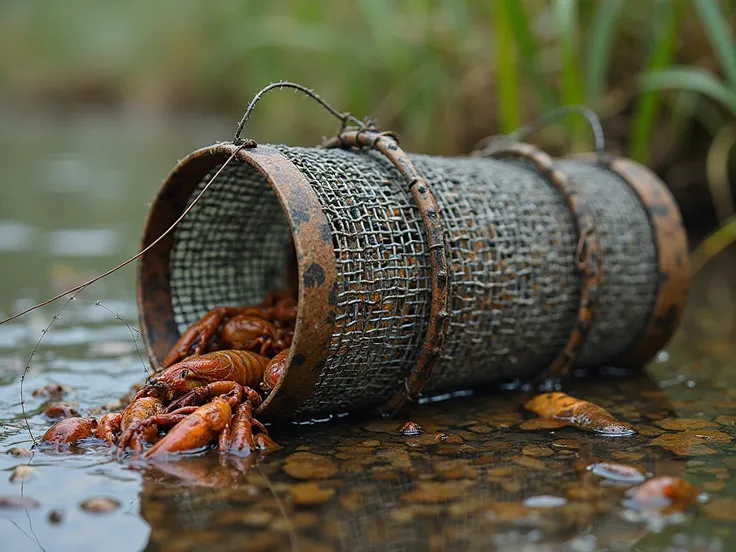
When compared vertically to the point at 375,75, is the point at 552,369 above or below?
below

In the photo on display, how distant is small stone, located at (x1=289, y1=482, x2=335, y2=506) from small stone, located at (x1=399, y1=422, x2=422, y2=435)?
58cm

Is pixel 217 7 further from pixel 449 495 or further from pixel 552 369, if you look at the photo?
pixel 449 495

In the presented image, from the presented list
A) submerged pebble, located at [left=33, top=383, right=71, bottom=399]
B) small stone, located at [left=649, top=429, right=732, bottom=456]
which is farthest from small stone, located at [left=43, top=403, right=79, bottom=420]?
small stone, located at [left=649, top=429, right=732, bottom=456]

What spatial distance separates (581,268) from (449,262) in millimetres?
695

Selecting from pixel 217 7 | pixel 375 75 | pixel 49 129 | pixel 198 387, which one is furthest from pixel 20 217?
pixel 49 129

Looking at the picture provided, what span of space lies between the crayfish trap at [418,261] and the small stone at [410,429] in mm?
103

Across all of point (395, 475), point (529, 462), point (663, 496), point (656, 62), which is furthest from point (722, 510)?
point (656, 62)

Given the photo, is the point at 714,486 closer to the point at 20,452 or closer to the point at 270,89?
the point at 270,89

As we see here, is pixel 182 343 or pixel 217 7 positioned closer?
pixel 182 343

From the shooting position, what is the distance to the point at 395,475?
252 centimetres

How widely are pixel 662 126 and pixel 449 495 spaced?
16.4ft

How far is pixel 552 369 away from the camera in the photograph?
11.5ft

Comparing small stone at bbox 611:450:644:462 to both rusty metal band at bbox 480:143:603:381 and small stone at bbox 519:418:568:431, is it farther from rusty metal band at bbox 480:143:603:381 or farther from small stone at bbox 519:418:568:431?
rusty metal band at bbox 480:143:603:381

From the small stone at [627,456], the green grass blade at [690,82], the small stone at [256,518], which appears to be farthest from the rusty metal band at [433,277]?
the green grass blade at [690,82]
